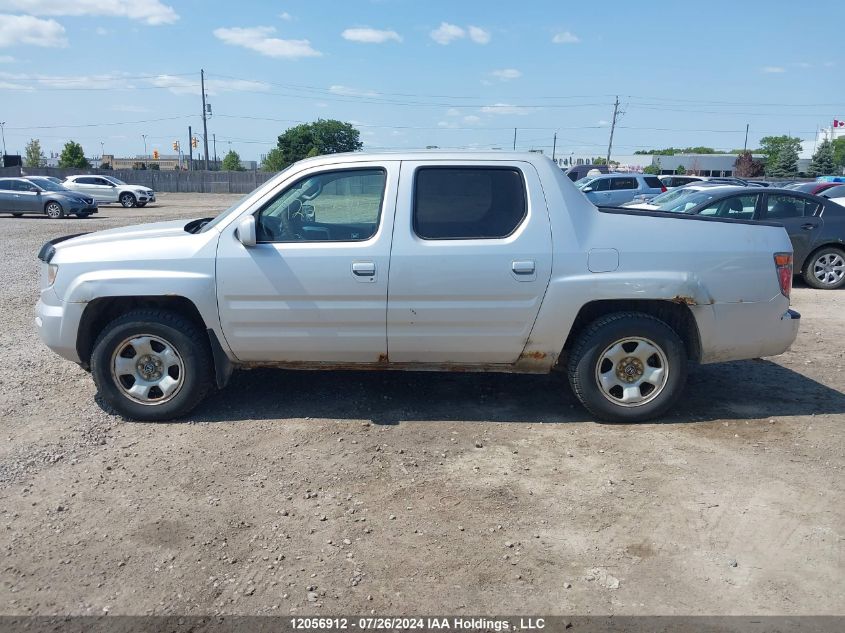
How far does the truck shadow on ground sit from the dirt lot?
0.09 ft

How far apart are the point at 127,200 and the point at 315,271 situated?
31.6 m

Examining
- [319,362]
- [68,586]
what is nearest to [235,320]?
[319,362]

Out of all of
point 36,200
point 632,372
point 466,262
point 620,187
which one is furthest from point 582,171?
point 466,262

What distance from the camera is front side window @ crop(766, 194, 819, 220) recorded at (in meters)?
11.1

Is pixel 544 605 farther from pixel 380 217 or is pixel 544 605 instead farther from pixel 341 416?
pixel 380 217

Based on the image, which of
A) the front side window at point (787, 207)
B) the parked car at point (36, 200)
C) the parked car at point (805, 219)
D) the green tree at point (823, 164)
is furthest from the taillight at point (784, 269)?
the green tree at point (823, 164)

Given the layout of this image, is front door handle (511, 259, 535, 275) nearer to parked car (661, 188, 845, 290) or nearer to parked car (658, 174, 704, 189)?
parked car (661, 188, 845, 290)

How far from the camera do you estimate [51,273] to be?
5.15 meters

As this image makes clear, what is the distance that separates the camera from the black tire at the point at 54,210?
2534 cm

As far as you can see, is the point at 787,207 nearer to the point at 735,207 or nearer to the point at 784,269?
the point at 735,207

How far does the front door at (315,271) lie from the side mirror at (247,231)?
0.34 ft

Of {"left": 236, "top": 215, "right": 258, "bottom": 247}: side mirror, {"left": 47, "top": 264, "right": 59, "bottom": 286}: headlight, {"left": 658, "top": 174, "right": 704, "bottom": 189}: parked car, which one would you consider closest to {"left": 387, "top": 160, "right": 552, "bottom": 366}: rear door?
{"left": 236, "top": 215, "right": 258, "bottom": 247}: side mirror

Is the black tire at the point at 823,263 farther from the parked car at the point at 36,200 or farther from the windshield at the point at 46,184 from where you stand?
the windshield at the point at 46,184

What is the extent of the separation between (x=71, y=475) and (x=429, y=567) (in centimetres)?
237
